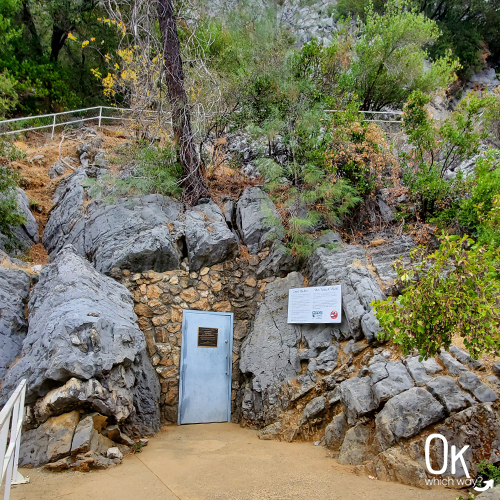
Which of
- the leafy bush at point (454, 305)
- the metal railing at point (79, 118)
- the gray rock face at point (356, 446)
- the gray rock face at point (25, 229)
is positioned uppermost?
the metal railing at point (79, 118)

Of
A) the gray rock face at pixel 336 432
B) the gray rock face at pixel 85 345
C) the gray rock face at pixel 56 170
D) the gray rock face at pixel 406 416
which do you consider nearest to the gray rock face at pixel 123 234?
the gray rock face at pixel 85 345

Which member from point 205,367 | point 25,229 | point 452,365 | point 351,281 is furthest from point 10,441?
point 25,229

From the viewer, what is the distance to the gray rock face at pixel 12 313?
5.69 metres

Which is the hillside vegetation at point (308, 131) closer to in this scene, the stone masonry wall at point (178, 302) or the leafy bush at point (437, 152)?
the leafy bush at point (437, 152)

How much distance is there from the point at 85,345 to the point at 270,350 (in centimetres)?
315

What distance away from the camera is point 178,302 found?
7.56 metres

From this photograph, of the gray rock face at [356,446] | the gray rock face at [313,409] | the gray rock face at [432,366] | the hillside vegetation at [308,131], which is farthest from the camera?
the hillside vegetation at [308,131]

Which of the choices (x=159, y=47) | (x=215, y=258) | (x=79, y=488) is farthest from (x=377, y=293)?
(x=159, y=47)

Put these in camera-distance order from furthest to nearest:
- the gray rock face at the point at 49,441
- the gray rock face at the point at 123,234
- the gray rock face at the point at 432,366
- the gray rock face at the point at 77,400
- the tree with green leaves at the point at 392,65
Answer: the tree with green leaves at the point at 392,65, the gray rock face at the point at 123,234, the gray rock face at the point at 432,366, the gray rock face at the point at 77,400, the gray rock face at the point at 49,441

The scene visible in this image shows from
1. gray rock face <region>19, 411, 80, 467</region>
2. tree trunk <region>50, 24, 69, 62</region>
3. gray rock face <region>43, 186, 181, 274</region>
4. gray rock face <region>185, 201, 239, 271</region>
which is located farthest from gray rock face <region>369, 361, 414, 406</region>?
tree trunk <region>50, 24, 69, 62</region>

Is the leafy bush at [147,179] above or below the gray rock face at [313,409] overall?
above

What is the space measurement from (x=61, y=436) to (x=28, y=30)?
673 inches

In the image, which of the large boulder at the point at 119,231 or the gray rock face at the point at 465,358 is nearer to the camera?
the gray rock face at the point at 465,358

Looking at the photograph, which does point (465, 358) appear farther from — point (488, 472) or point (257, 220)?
point (257, 220)
